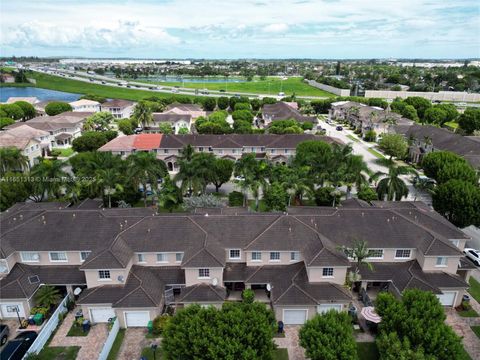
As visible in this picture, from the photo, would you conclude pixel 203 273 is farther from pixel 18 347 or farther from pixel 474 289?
pixel 474 289

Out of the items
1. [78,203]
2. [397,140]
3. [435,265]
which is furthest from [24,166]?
[397,140]

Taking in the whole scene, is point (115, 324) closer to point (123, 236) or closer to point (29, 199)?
point (123, 236)

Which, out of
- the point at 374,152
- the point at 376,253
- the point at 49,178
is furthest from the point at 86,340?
the point at 374,152

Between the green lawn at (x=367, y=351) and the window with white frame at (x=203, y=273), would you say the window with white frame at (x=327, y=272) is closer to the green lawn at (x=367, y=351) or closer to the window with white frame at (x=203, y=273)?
the green lawn at (x=367, y=351)

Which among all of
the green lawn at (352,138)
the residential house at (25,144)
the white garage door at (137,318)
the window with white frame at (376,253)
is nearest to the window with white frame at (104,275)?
the white garage door at (137,318)

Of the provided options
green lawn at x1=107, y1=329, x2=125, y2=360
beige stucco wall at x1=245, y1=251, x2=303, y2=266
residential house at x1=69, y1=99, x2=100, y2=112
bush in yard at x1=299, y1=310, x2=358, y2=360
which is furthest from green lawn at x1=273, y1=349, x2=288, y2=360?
residential house at x1=69, y1=99, x2=100, y2=112

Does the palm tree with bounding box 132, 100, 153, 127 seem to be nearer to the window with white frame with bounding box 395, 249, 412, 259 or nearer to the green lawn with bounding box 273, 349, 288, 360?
the window with white frame with bounding box 395, 249, 412, 259
